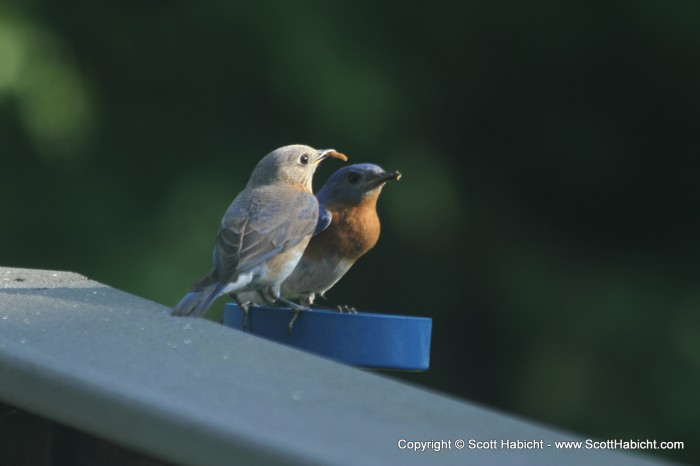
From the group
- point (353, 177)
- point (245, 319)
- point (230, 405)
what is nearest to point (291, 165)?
point (353, 177)

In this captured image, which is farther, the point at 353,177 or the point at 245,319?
the point at 353,177

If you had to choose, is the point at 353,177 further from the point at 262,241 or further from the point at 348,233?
the point at 262,241

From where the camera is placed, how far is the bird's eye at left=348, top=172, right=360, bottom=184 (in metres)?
3.72

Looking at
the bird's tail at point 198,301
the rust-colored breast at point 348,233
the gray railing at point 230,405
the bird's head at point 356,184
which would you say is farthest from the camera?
the bird's head at point 356,184

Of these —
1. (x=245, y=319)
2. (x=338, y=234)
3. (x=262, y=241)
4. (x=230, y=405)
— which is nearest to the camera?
(x=230, y=405)

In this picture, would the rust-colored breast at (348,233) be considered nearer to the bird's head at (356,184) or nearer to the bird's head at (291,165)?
the bird's head at (356,184)

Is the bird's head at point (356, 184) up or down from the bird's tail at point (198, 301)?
up

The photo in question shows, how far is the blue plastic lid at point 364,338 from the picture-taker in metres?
2.56

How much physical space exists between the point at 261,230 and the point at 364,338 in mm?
967

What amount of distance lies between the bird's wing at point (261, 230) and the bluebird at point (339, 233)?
0.11 metres

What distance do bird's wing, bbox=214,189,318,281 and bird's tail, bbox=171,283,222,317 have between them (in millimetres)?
130

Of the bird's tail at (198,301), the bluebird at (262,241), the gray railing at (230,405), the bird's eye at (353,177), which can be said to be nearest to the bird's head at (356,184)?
the bird's eye at (353,177)

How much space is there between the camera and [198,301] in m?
3.00

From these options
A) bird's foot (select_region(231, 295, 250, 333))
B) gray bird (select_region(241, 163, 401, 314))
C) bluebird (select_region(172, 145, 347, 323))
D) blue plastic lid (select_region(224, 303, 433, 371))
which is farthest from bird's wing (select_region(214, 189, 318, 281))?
blue plastic lid (select_region(224, 303, 433, 371))
